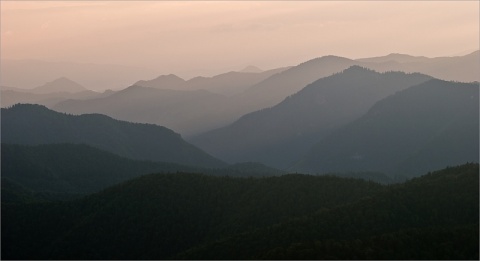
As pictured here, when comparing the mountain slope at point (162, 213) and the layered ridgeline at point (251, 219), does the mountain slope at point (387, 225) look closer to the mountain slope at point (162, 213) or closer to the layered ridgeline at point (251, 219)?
the layered ridgeline at point (251, 219)

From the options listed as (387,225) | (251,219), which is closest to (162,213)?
(251,219)

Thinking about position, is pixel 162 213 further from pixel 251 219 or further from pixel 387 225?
pixel 387 225

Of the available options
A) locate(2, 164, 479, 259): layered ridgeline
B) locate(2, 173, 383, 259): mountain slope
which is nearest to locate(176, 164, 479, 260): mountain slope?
locate(2, 164, 479, 259): layered ridgeline

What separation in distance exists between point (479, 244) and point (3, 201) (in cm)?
8648


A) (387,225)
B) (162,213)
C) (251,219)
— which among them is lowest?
(387,225)

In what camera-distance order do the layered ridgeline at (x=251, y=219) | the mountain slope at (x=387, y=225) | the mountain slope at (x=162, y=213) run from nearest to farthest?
the mountain slope at (x=387, y=225)
the layered ridgeline at (x=251, y=219)
the mountain slope at (x=162, y=213)

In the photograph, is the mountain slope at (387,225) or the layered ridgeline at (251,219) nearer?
the mountain slope at (387,225)

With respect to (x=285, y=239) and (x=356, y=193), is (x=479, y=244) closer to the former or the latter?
(x=285, y=239)

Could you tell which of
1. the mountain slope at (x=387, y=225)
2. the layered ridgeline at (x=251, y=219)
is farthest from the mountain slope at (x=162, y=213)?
the mountain slope at (x=387, y=225)

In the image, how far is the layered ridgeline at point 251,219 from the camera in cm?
7100

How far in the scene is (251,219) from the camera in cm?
10619

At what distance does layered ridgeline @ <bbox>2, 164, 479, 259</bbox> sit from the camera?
71000 mm

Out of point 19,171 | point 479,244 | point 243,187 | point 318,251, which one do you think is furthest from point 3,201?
point 479,244

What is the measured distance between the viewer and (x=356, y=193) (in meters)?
106
